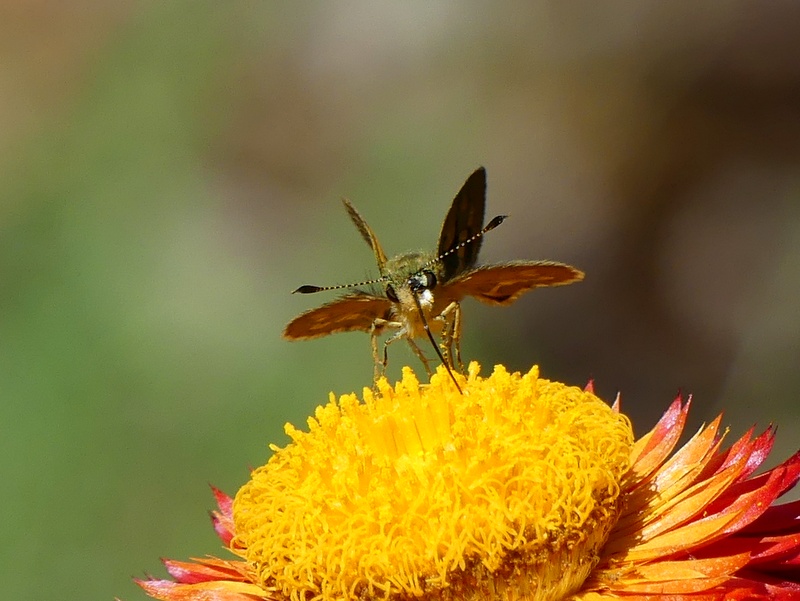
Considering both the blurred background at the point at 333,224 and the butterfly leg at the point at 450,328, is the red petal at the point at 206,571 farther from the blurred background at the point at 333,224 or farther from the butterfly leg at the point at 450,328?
the blurred background at the point at 333,224

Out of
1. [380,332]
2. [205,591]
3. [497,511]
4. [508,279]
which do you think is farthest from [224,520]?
[508,279]

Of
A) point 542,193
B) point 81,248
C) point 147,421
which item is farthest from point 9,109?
point 542,193

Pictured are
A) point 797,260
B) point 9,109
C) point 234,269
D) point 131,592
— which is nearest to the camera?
point 131,592

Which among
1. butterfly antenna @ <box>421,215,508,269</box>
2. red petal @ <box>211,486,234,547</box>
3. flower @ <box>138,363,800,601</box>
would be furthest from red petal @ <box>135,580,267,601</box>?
butterfly antenna @ <box>421,215,508,269</box>

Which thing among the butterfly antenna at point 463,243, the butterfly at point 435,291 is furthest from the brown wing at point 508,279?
the butterfly antenna at point 463,243

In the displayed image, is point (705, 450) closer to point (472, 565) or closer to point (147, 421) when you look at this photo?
point (472, 565)

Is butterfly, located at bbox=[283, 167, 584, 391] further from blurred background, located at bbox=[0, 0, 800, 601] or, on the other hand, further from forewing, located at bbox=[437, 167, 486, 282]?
blurred background, located at bbox=[0, 0, 800, 601]
